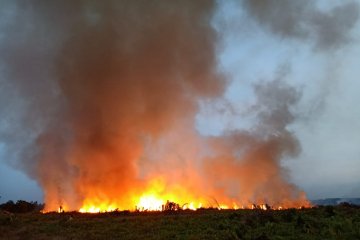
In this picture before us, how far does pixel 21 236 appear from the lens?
26719 millimetres

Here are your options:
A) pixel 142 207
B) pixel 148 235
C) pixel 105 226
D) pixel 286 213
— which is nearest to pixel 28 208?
pixel 142 207

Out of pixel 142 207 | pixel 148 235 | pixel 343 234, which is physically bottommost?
pixel 343 234

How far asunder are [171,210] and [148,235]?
11277 millimetres

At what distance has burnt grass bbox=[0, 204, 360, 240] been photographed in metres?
23.6

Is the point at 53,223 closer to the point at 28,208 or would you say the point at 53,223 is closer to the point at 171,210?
the point at 171,210

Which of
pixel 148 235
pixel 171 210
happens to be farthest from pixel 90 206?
pixel 148 235

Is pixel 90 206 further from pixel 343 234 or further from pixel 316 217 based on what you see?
pixel 343 234

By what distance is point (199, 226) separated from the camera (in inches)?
1035

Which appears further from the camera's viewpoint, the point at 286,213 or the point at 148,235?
the point at 286,213

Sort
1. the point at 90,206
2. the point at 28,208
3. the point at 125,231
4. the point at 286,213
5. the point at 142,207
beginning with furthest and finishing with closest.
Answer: the point at 28,208 < the point at 90,206 < the point at 142,207 < the point at 286,213 < the point at 125,231

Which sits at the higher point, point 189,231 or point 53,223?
point 53,223

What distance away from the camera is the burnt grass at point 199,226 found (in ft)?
77.5

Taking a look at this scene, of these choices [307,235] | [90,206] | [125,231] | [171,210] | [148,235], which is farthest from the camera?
[90,206]

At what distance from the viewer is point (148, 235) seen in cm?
2484
